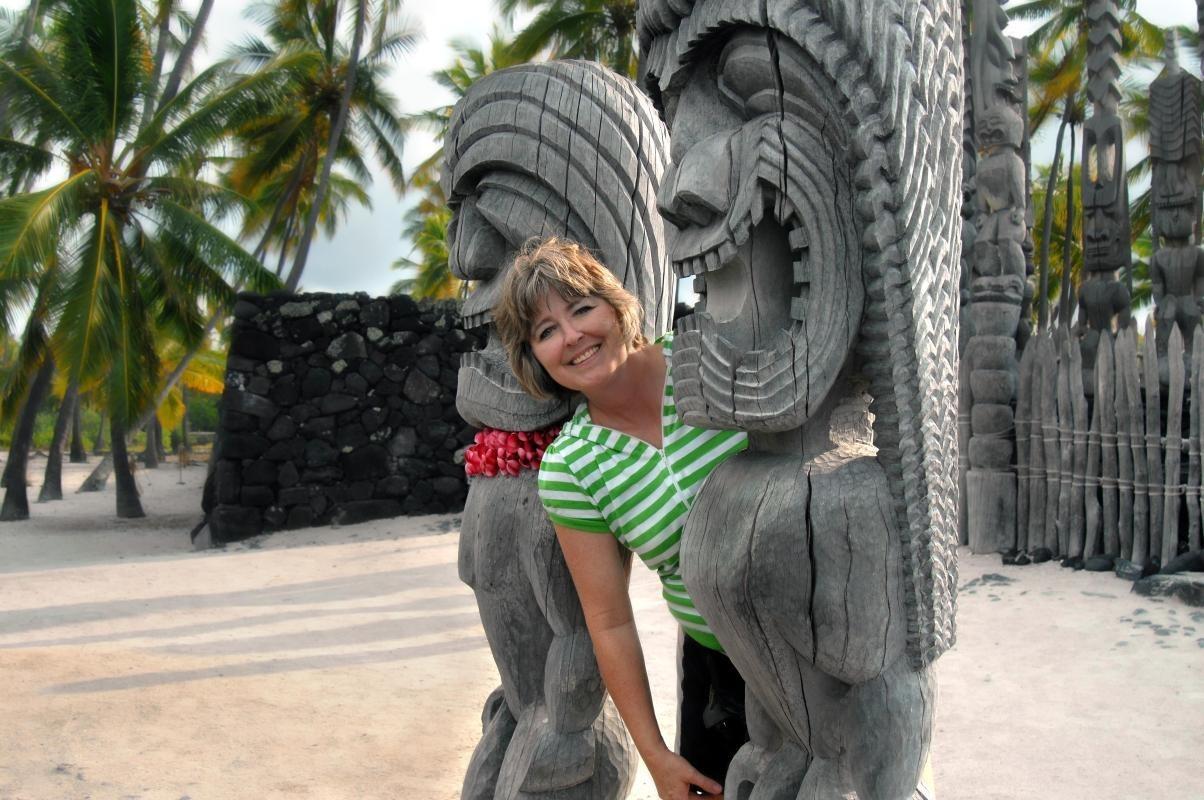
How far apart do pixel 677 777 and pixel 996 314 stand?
19.6 feet

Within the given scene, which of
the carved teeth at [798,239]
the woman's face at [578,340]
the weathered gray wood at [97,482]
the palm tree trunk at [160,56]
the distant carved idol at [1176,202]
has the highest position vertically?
the palm tree trunk at [160,56]

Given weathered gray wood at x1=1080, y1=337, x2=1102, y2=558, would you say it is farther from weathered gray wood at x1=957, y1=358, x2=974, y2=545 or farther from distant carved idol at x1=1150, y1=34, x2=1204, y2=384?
distant carved idol at x1=1150, y1=34, x2=1204, y2=384

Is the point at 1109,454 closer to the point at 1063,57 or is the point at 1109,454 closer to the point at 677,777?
the point at 677,777

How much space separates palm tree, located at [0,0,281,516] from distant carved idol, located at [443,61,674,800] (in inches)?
417

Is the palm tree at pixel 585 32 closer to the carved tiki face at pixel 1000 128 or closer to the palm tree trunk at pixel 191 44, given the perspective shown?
the palm tree trunk at pixel 191 44

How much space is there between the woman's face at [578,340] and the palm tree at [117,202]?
1108cm

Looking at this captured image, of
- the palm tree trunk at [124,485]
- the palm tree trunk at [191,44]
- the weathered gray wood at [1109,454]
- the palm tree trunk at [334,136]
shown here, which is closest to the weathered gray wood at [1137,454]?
the weathered gray wood at [1109,454]

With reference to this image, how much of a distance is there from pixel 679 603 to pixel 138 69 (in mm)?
13461

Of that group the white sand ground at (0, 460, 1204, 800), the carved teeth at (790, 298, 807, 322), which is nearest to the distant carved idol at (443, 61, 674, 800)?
the carved teeth at (790, 298, 807, 322)

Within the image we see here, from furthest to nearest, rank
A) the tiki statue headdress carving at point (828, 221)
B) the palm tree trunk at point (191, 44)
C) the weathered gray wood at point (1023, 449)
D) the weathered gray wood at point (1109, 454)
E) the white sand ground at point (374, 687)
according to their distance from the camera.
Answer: the palm tree trunk at point (191, 44), the weathered gray wood at point (1023, 449), the weathered gray wood at point (1109, 454), the white sand ground at point (374, 687), the tiki statue headdress carving at point (828, 221)

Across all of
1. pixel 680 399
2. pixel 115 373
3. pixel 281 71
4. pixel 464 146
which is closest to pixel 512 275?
pixel 680 399

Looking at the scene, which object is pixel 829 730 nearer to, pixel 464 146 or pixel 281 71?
pixel 464 146

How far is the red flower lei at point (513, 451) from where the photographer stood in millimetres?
1999

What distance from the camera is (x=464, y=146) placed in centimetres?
207
